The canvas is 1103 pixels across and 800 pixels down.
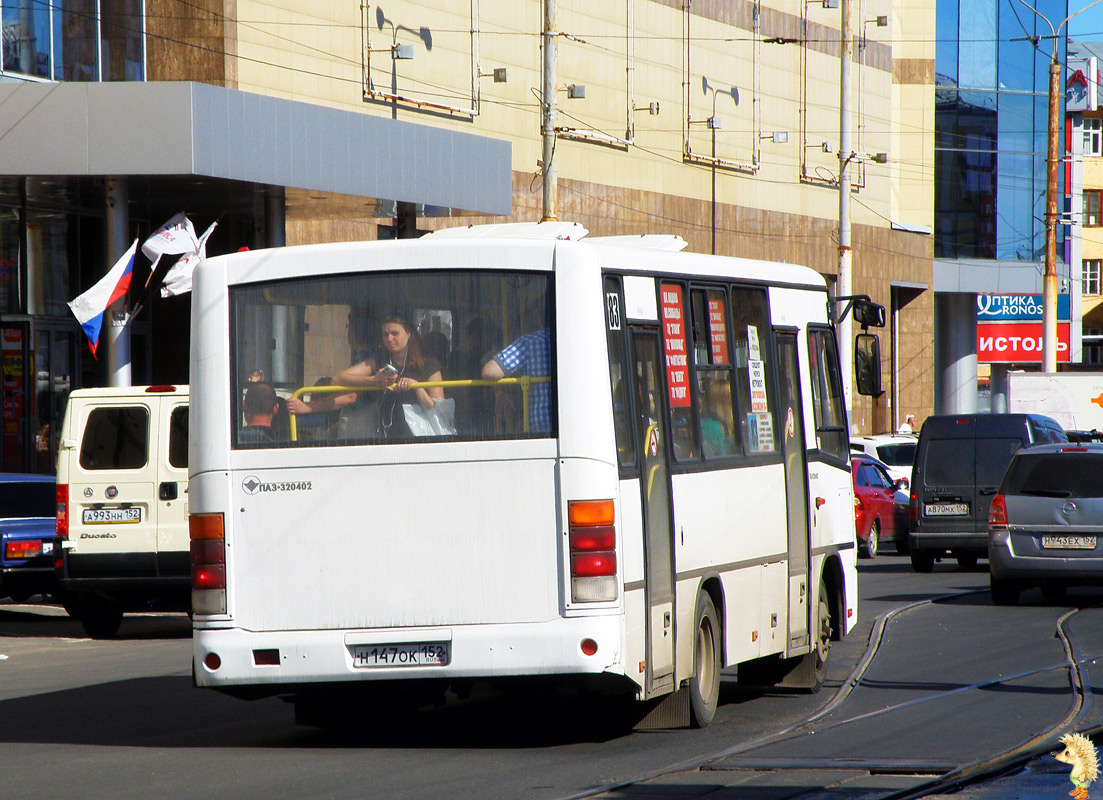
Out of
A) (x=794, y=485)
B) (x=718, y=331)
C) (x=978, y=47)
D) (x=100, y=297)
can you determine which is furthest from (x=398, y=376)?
(x=978, y=47)

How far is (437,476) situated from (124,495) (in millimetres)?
8212

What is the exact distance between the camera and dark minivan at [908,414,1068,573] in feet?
77.4

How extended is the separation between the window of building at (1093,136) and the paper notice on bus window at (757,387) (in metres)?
83.1

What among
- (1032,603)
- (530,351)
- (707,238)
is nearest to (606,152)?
(707,238)

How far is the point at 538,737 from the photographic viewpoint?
383 inches

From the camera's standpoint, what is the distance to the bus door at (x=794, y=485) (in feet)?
36.8

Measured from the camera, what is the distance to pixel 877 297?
177 feet

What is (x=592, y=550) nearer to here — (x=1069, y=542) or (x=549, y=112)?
(x=1069, y=542)

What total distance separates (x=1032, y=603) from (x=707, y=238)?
25855 mm

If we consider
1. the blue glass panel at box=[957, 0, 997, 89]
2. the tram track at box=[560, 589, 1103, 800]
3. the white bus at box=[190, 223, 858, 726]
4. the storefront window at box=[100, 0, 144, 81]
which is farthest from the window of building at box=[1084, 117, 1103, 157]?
the white bus at box=[190, 223, 858, 726]

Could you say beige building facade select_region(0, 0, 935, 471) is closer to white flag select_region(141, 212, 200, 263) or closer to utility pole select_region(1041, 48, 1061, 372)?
white flag select_region(141, 212, 200, 263)

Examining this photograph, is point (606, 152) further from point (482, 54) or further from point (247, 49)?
point (247, 49)

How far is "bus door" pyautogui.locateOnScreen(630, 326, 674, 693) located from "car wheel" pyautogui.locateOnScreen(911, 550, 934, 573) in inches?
596

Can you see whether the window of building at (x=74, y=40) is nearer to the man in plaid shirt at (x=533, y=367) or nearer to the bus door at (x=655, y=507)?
the bus door at (x=655, y=507)
